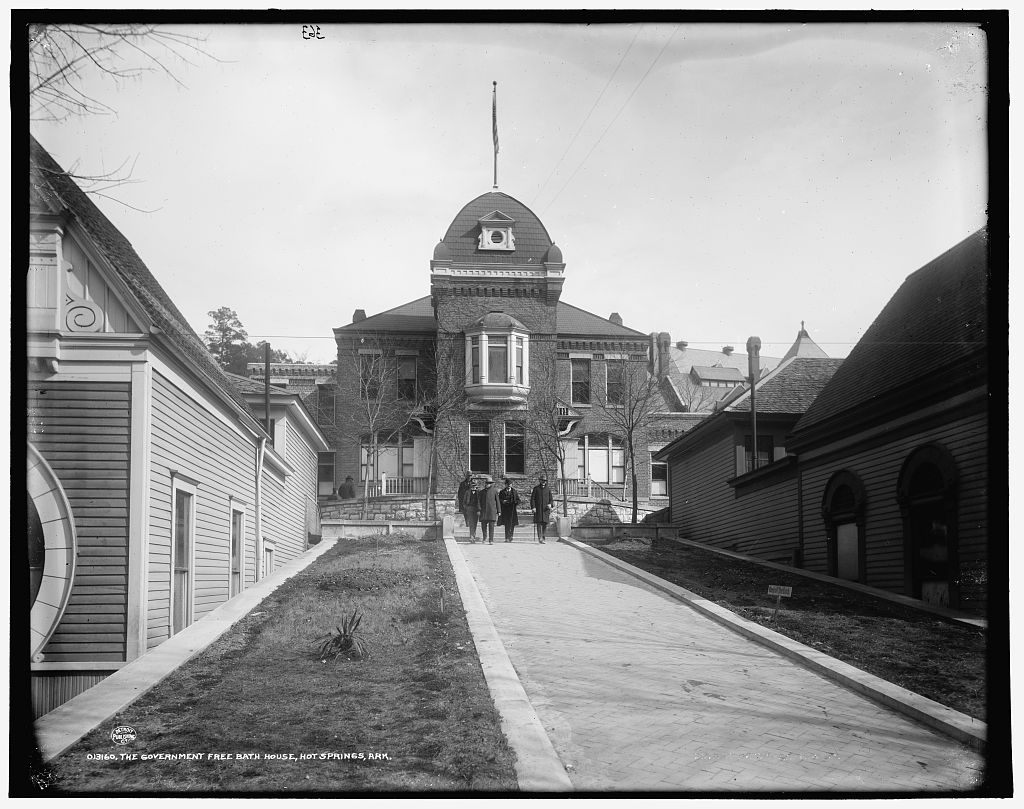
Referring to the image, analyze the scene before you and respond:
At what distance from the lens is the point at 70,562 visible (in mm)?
10070

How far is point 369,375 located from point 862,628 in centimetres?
1188

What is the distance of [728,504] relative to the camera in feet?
87.2

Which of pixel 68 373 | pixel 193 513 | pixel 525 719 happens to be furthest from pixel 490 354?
pixel 525 719

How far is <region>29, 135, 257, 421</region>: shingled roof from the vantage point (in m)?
9.16

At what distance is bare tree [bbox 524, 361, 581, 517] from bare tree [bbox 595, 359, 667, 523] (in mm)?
1508

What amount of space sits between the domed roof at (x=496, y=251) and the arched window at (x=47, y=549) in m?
5.47

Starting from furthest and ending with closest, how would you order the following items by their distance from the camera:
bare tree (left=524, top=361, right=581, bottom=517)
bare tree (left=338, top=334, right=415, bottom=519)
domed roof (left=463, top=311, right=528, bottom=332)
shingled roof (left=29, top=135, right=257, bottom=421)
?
1. bare tree (left=524, top=361, right=581, bottom=517)
2. domed roof (left=463, top=311, right=528, bottom=332)
3. bare tree (left=338, top=334, right=415, bottom=519)
4. shingled roof (left=29, top=135, right=257, bottom=421)

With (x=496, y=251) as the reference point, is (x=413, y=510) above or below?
below

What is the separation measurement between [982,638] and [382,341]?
467 inches

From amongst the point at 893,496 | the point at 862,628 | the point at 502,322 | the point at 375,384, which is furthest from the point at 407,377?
the point at 862,628

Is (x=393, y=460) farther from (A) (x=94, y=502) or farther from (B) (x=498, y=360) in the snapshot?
(A) (x=94, y=502)

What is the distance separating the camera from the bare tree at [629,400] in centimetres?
3603

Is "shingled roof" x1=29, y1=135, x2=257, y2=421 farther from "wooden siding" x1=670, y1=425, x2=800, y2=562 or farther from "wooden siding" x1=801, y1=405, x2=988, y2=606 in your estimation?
"wooden siding" x1=670, y1=425, x2=800, y2=562

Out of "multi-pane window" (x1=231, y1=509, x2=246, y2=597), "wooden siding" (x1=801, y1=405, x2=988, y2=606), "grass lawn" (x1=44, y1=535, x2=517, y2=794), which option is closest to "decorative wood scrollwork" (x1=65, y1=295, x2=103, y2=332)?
"grass lawn" (x1=44, y1=535, x2=517, y2=794)
